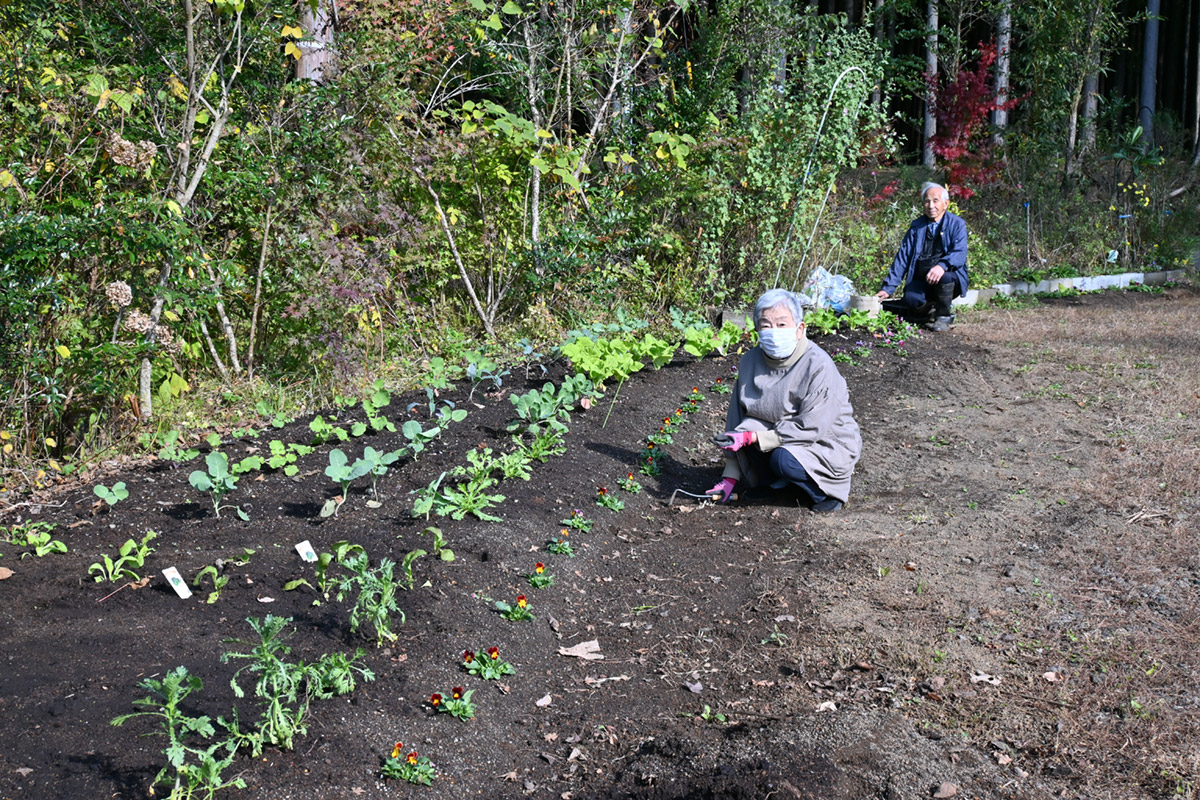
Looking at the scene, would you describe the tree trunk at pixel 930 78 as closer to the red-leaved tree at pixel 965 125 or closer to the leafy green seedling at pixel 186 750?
the red-leaved tree at pixel 965 125

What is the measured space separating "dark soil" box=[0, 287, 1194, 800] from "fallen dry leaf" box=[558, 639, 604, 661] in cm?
3

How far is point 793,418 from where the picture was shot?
4.83 m

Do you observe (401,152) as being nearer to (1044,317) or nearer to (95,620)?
(95,620)

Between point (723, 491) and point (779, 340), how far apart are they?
80 centimetres

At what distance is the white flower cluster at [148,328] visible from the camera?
4.92 metres

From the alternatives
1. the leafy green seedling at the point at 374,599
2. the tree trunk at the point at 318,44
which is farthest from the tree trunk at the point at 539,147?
the leafy green seedling at the point at 374,599

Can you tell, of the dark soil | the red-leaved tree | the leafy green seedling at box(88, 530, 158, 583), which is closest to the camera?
the dark soil

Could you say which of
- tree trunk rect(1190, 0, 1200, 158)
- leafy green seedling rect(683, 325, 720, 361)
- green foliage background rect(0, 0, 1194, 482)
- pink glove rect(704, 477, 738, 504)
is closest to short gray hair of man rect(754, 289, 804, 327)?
pink glove rect(704, 477, 738, 504)

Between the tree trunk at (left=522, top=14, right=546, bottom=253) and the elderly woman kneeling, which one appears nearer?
the elderly woman kneeling

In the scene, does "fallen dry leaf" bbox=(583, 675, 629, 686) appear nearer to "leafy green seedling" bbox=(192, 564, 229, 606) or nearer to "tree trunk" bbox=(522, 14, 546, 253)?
"leafy green seedling" bbox=(192, 564, 229, 606)

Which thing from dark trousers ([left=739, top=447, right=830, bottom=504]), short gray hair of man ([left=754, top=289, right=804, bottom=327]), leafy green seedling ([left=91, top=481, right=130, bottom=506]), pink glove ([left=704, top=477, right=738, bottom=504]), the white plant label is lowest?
pink glove ([left=704, top=477, right=738, bottom=504])

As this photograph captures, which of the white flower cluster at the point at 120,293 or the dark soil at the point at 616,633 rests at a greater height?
the white flower cluster at the point at 120,293

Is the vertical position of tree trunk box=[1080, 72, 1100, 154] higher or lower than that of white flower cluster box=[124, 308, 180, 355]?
higher

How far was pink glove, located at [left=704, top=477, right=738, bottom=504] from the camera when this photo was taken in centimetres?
492
